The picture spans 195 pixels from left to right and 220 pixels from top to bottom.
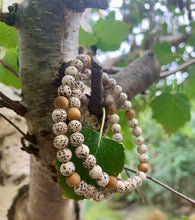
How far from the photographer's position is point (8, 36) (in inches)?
16.7

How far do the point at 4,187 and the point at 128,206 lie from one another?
2.52m

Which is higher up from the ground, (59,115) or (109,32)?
(109,32)

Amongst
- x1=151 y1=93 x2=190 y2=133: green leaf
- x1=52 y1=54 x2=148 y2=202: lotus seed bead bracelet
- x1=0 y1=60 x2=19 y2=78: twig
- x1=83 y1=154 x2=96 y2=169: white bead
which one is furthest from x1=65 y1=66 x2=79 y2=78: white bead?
x1=151 y1=93 x2=190 y2=133: green leaf

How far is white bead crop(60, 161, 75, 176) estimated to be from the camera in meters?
0.25

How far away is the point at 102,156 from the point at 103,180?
0.03m

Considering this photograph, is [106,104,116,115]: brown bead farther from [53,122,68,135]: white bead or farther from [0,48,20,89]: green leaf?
[0,48,20,89]: green leaf

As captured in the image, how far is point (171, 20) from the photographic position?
0.82 m

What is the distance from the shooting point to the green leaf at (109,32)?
0.53 metres

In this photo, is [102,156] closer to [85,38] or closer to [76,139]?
[76,139]

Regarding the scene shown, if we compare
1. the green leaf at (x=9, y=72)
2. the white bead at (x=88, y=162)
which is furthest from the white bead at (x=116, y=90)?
the green leaf at (x=9, y=72)

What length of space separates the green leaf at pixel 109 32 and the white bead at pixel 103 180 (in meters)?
0.38

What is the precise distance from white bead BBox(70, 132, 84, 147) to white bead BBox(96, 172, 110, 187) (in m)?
0.05

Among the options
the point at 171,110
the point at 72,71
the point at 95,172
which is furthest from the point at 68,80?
the point at 171,110

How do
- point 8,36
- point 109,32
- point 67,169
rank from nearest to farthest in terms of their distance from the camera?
point 67,169
point 8,36
point 109,32
